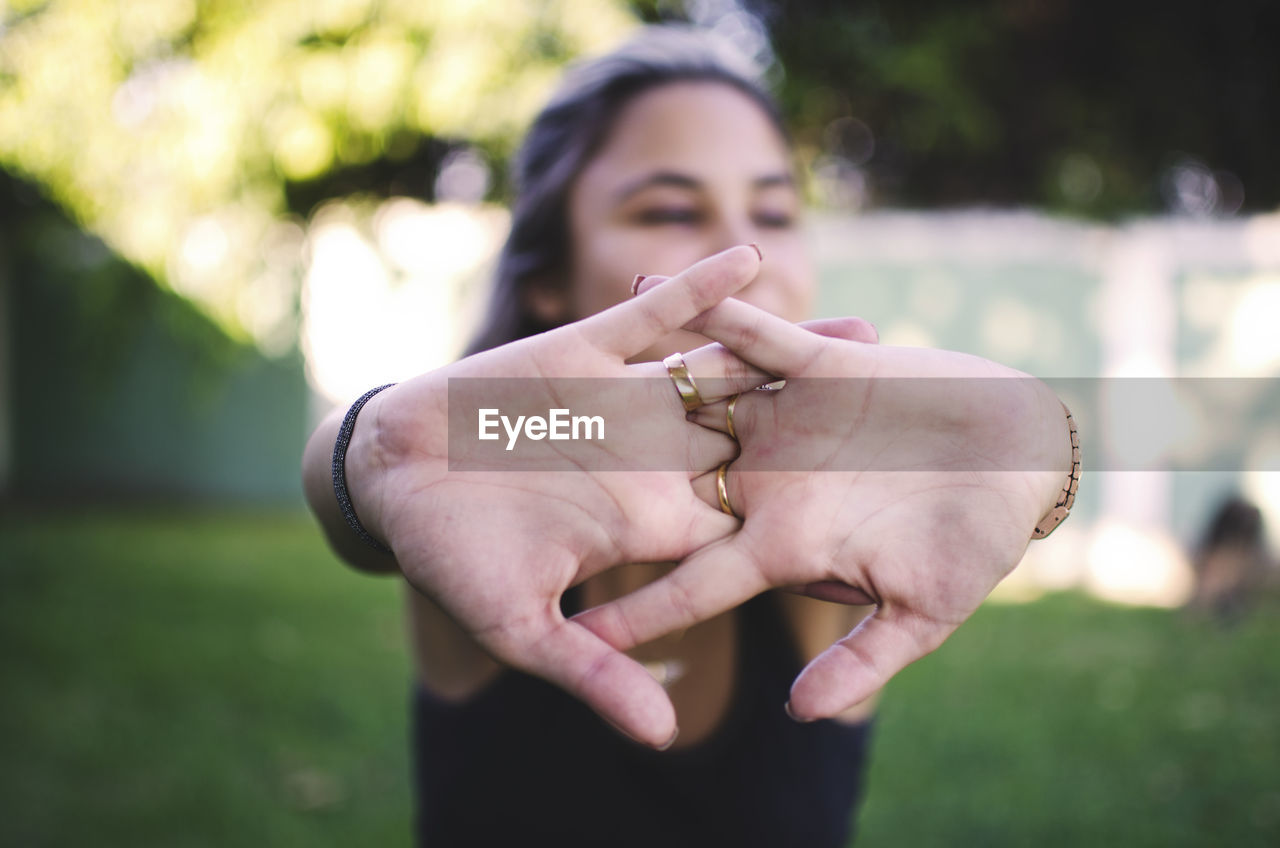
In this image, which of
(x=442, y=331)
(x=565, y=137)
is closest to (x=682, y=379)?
(x=565, y=137)

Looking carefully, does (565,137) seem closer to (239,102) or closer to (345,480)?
(345,480)

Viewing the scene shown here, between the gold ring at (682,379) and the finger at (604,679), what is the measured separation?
0.33 meters

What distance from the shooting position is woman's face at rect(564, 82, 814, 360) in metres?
1.72

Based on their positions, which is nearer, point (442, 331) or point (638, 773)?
point (638, 773)

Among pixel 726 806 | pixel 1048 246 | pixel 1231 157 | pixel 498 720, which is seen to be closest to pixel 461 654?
pixel 498 720

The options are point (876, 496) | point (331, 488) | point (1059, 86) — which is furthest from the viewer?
point (1059, 86)

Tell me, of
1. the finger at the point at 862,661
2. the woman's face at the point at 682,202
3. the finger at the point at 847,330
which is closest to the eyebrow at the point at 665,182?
the woman's face at the point at 682,202

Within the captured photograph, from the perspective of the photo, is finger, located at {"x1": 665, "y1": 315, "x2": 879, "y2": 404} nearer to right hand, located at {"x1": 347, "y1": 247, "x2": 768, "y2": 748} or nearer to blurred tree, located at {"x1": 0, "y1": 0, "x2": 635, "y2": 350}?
right hand, located at {"x1": 347, "y1": 247, "x2": 768, "y2": 748}

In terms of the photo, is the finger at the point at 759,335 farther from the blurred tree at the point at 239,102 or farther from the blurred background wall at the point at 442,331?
the blurred tree at the point at 239,102

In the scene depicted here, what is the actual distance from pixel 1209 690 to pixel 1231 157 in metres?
6.40

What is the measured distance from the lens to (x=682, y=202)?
1.72 meters

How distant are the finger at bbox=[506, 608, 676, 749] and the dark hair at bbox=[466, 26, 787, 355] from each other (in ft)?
3.62

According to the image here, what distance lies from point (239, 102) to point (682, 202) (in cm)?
307

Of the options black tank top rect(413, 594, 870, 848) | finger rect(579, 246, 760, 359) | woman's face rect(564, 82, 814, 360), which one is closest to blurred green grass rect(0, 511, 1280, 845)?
black tank top rect(413, 594, 870, 848)
